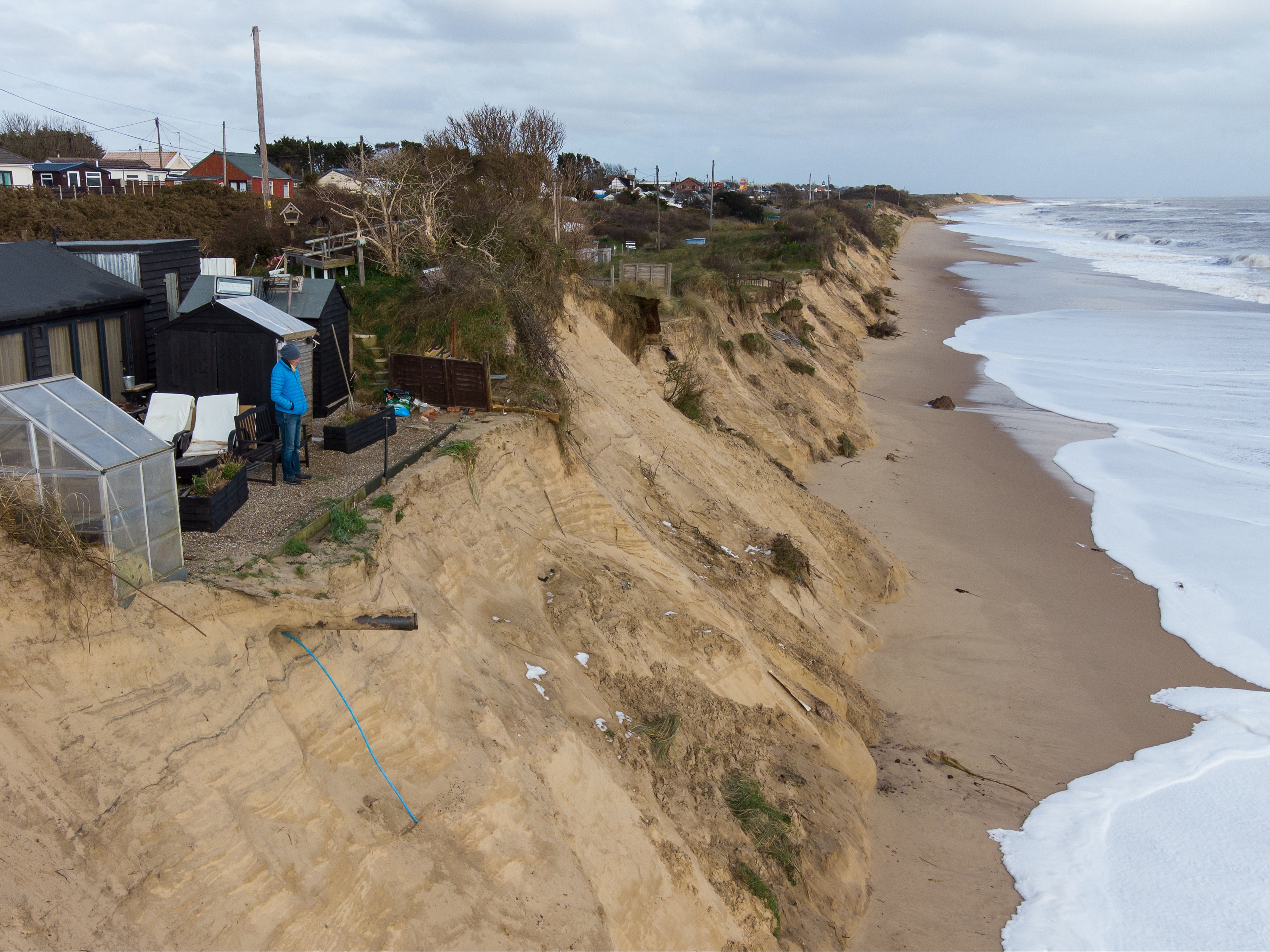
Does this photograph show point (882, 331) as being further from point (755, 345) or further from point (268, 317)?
point (268, 317)

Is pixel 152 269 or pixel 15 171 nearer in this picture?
pixel 152 269

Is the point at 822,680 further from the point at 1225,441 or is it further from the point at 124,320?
the point at 1225,441

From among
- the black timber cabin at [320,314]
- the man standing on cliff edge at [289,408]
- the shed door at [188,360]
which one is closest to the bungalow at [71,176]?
the black timber cabin at [320,314]

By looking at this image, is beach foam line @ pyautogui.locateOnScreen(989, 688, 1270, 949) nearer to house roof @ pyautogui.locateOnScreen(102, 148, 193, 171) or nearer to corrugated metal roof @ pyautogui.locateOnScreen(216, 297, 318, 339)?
corrugated metal roof @ pyautogui.locateOnScreen(216, 297, 318, 339)

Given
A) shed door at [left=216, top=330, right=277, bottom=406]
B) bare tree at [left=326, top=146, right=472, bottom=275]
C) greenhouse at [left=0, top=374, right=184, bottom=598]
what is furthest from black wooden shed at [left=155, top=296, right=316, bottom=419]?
bare tree at [left=326, top=146, right=472, bottom=275]

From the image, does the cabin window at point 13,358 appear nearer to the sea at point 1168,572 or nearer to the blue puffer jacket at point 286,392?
the blue puffer jacket at point 286,392

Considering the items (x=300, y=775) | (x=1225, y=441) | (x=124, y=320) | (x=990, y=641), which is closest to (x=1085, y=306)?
(x=1225, y=441)

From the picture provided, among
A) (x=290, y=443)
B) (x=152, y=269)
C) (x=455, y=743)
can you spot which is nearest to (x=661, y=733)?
(x=455, y=743)
